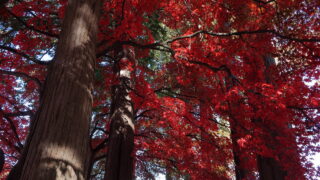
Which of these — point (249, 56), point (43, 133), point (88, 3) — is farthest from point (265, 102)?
point (43, 133)

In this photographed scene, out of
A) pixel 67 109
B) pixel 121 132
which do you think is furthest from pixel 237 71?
pixel 67 109

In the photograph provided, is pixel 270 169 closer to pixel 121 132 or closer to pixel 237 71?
pixel 237 71

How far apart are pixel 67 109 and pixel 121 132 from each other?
3.87 meters

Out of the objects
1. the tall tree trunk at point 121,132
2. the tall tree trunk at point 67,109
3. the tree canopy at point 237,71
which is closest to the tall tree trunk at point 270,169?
the tree canopy at point 237,71

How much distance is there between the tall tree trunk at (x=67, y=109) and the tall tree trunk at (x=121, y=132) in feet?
10.6

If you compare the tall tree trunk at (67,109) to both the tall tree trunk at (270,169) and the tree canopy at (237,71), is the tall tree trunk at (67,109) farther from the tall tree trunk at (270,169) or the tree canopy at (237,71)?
the tall tree trunk at (270,169)

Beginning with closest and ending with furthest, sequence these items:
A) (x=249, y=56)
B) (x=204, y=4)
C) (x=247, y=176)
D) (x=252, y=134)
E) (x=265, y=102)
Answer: (x=265, y=102) < (x=252, y=134) < (x=249, y=56) < (x=247, y=176) < (x=204, y=4)

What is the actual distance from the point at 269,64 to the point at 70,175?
7236mm

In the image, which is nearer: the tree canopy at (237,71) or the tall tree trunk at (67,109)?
the tall tree trunk at (67,109)

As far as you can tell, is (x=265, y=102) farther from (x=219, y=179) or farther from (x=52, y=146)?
(x=52, y=146)

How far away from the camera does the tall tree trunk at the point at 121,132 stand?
5.93 m

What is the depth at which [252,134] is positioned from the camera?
20.7ft

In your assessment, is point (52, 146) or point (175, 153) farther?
point (175, 153)

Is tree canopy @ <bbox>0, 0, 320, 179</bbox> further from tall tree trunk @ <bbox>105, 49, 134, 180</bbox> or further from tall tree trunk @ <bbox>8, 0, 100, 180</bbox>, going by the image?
tall tree trunk @ <bbox>8, 0, 100, 180</bbox>
